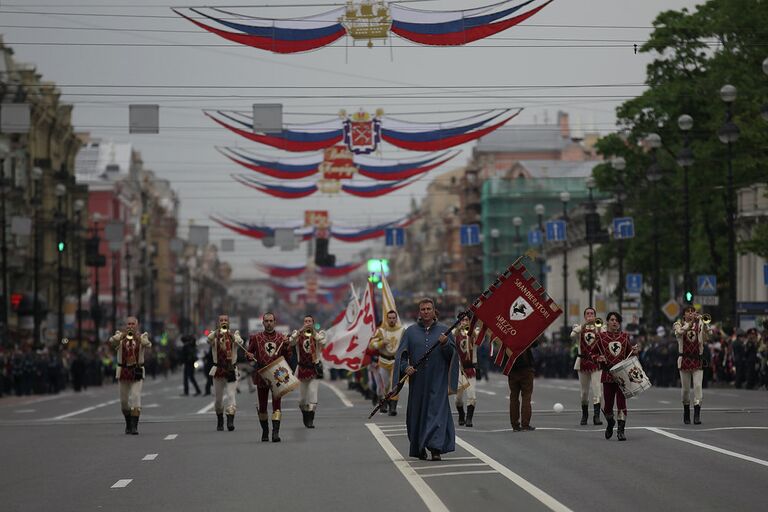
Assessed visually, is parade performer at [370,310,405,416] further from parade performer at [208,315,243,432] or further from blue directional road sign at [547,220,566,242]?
blue directional road sign at [547,220,566,242]

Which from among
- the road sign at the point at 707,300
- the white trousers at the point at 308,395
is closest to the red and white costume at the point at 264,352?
the white trousers at the point at 308,395

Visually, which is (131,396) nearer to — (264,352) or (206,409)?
(264,352)

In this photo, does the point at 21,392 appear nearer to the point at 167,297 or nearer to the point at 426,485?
the point at 426,485

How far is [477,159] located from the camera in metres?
152

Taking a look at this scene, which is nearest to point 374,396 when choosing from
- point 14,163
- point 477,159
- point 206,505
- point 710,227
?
point 206,505

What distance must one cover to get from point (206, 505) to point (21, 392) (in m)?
41.1

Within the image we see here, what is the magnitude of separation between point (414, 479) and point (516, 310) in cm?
574

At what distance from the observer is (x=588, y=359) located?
25.5m

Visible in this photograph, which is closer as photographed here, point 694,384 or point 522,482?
point 522,482

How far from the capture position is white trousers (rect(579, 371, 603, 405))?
25438 mm

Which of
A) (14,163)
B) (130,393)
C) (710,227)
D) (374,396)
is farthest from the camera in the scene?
(14,163)

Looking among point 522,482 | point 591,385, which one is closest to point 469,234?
point 591,385

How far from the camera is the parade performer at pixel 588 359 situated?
24.9 m

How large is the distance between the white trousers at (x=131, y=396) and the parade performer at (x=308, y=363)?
2.55 meters
